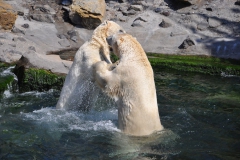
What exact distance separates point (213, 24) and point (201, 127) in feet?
39.3

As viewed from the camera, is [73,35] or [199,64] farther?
[73,35]

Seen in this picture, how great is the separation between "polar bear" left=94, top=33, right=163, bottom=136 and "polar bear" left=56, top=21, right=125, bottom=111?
1.02 metres

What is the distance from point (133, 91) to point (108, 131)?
3.38 feet

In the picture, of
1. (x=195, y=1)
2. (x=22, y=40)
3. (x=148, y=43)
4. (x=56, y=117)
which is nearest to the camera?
(x=56, y=117)

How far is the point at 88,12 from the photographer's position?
19453mm

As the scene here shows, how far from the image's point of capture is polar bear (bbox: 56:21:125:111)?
309 inches

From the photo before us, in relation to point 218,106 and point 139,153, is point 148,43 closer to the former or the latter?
point 218,106

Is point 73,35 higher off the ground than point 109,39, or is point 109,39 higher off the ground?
point 109,39

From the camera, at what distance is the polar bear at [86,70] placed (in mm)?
7848

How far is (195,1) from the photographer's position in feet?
69.3

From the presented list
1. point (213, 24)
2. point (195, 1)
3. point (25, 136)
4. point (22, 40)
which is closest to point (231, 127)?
point (25, 136)

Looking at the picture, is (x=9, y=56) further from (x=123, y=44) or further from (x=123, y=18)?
(x=123, y=18)

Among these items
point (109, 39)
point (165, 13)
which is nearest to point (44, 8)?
point (165, 13)

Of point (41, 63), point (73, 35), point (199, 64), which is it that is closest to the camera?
point (41, 63)
